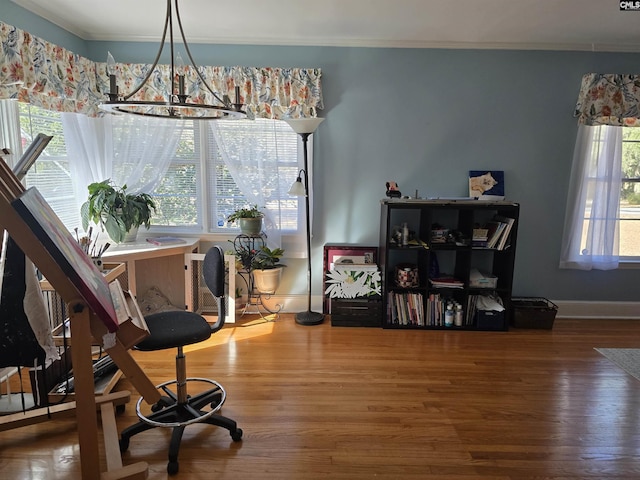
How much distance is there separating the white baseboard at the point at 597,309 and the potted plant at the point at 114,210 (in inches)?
146

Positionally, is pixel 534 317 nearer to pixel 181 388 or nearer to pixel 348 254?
→ pixel 348 254

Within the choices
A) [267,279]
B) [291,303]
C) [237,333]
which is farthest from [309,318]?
[237,333]

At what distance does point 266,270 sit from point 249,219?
1.48 ft

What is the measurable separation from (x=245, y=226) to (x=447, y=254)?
180cm

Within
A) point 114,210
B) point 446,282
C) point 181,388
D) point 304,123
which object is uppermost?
point 304,123

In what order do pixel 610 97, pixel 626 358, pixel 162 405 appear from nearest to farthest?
pixel 162 405 → pixel 626 358 → pixel 610 97

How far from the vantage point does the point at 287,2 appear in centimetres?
272

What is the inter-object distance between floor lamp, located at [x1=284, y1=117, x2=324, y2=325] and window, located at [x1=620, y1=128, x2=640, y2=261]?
Answer: 2.71 meters

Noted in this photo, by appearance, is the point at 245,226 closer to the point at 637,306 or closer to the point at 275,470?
the point at 275,470

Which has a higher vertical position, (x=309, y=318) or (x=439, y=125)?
(x=439, y=125)

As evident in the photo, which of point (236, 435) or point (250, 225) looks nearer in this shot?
point (236, 435)

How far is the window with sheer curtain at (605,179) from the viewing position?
3.49 m

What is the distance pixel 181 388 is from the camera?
6.93 feet

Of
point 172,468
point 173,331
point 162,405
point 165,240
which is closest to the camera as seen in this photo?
point 172,468
